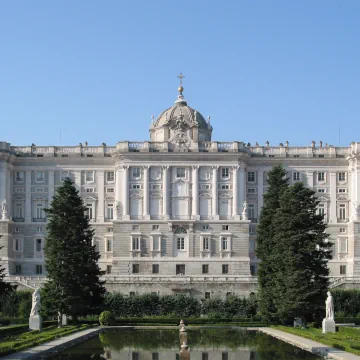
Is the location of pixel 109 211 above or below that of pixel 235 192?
below

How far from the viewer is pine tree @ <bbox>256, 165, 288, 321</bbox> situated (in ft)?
207

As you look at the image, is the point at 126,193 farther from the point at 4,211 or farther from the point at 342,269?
the point at 342,269

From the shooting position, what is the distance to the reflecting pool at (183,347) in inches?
1554

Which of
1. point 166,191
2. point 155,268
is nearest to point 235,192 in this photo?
point 166,191

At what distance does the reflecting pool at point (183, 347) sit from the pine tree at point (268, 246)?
730 cm

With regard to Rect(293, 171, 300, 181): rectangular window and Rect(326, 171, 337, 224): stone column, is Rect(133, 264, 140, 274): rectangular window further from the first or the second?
Rect(326, 171, 337, 224): stone column

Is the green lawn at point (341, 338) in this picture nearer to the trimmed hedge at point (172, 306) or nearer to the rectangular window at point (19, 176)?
the trimmed hedge at point (172, 306)

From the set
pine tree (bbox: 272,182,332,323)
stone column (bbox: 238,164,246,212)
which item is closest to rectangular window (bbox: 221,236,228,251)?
stone column (bbox: 238,164,246,212)

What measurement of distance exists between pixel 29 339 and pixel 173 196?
47.6 meters

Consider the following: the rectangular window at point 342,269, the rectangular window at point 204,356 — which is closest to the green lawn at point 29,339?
the rectangular window at point 204,356

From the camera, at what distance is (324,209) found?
9300 centimetres

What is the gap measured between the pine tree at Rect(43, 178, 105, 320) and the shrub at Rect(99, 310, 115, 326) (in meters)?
0.90

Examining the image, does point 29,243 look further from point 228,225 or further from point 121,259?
point 228,225

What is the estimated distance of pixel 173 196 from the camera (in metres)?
91.2
